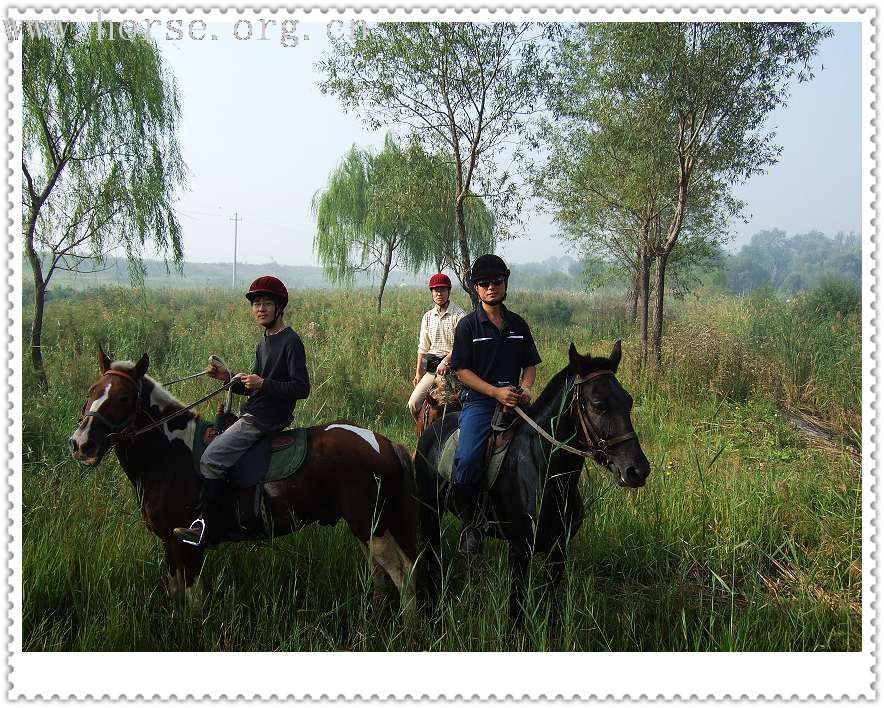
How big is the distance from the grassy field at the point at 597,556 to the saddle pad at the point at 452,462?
48 centimetres

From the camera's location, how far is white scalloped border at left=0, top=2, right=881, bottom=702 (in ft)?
7.41

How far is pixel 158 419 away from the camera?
3.08 m

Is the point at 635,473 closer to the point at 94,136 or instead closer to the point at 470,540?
the point at 470,540

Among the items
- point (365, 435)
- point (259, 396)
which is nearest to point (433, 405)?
point (365, 435)

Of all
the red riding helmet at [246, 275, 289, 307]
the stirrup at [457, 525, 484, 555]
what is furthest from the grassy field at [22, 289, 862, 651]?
the red riding helmet at [246, 275, 289, 307]

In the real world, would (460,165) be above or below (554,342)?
above

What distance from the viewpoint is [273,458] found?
318cm

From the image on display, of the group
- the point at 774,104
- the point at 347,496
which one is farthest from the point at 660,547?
the point at 774,104

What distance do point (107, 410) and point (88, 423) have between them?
0.11m

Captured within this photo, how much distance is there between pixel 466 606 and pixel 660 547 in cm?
169

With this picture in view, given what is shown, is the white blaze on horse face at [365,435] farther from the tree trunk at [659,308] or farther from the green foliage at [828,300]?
the green foliage at [828,300]

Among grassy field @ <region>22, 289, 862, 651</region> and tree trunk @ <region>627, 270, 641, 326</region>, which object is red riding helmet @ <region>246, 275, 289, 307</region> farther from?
tree trunk @ <region>627, 270, 641, 326</region>

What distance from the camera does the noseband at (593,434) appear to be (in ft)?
8.43
